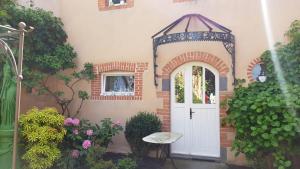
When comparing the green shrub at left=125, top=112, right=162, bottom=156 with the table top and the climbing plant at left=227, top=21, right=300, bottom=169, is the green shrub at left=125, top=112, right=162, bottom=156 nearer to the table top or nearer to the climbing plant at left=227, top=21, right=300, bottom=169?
the table top

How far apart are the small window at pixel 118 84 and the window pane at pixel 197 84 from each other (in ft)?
5.34

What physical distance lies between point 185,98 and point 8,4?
5.01 meters

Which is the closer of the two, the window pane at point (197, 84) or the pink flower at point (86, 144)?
the pink flower at point (86, 144)

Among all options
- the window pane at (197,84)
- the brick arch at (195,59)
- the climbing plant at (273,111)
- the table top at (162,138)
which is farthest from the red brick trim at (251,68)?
the table top at (162,138)

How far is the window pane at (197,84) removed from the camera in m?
8.13

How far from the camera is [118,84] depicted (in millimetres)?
9156

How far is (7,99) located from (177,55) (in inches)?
150

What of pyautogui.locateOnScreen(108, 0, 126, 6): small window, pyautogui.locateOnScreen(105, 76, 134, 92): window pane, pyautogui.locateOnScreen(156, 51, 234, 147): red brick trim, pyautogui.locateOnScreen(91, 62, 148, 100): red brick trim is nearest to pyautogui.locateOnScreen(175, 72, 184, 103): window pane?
pyautogui.locateOnScreen(156, 51, 234, 147): red brick trim

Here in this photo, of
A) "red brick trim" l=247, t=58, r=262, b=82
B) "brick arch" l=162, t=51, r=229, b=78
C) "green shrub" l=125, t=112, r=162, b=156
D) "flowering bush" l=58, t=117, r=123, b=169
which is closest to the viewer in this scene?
"flowering bush" l=58, t=117, r=123, b=169

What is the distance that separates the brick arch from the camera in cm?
780

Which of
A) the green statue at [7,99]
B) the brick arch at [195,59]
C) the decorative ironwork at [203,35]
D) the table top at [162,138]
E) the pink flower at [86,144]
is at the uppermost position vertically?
the decorative ironwork at [203,35]

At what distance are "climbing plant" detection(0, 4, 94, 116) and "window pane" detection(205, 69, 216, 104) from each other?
3.01 meters

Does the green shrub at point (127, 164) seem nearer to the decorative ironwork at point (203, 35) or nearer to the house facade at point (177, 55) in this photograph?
the house facade at point (177, 55)

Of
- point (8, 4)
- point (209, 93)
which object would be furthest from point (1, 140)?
point (209, 93)
